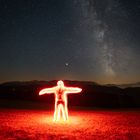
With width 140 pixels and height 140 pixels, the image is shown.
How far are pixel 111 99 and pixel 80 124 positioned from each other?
83.0ft

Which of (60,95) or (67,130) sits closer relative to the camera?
(67,130)

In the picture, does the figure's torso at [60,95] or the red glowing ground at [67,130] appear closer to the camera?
the red glowing ground at [67,130]

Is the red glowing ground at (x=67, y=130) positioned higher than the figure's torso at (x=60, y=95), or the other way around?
the figure's torso at (x=60, y=95)

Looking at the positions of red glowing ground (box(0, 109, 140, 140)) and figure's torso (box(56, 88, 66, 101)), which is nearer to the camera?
red glowing ground (box(0, 109, 140, 140))

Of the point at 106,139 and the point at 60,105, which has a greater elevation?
the point at 60,105

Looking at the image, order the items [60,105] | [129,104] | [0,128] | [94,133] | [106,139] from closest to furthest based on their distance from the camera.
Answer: [106,139]
[94,133]
[0,128]
[60,105]
[129,104]

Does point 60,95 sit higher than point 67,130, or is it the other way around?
point 60,95

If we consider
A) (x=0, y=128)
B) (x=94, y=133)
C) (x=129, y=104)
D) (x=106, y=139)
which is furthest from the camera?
(x=129, y=104)

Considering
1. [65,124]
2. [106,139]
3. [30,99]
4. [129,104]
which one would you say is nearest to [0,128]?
[65,124]

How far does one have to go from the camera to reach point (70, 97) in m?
46.2

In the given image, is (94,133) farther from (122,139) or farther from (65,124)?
(65,124)

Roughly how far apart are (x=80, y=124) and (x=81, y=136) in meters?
4.25

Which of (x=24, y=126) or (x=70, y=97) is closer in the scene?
(x=24, y=126)

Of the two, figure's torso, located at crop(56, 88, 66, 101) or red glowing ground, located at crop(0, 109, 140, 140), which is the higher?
figure's torso, located at crop(56, 88, 66, 101)
